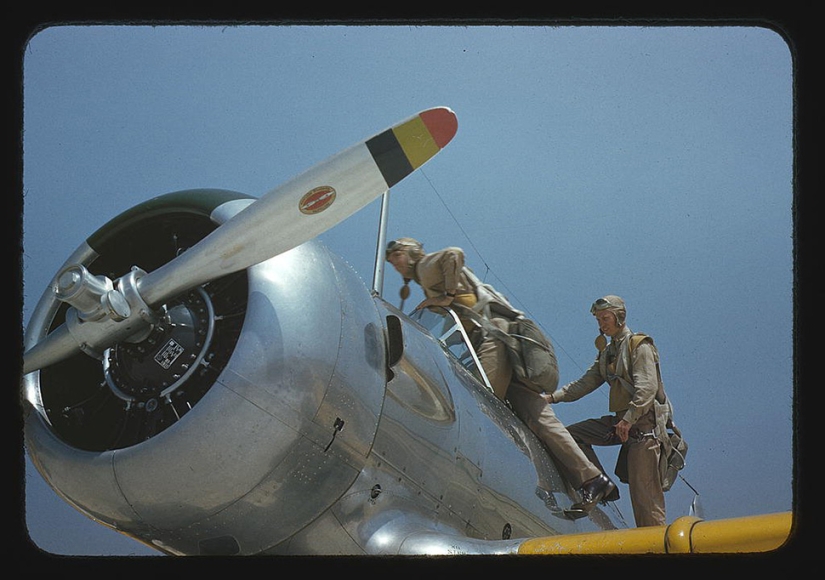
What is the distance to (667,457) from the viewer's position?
5512 millimetres

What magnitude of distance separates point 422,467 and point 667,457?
2271mm

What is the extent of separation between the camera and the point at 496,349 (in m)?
4.72

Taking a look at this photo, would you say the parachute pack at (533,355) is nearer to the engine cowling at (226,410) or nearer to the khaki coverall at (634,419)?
the khaki coverall at (634,419)

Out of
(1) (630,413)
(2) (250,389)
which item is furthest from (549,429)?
(2) (250,389)

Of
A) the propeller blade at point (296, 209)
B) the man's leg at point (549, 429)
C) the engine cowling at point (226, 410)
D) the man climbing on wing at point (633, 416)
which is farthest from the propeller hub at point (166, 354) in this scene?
the man climbing on wing at point (633, 416)

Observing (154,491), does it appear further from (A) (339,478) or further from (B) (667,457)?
(B) (667,457)

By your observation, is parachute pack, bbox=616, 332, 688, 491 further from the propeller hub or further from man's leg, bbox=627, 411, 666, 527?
the propeller hub

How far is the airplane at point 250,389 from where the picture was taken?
3096mm

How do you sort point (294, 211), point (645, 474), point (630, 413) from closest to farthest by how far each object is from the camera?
point (294, 211)
point (630, 413)
point (645, 474)

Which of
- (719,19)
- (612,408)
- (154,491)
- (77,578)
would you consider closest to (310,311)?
(154,491)

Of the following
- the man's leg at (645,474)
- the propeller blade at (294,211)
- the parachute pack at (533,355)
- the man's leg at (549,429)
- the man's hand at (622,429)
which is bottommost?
the man's leg at (645,474)

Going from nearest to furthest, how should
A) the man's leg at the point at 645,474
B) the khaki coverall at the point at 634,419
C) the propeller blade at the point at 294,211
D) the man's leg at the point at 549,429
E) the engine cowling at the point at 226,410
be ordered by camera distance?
the engine cowling at the point at 226,410, the propeller blade at the point at 294,211, the man's leg at the point at 549,429, the khaki coverall at the point at 634,419, the man's leg at the point at 645,474

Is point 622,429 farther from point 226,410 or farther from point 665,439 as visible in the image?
point 226,410

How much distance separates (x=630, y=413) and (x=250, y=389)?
2.74 m
